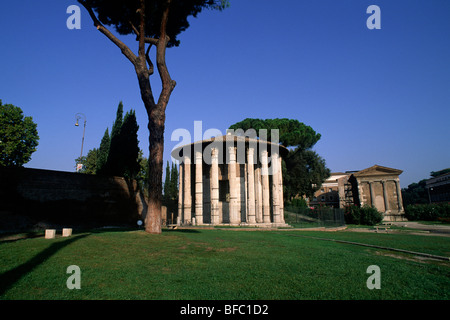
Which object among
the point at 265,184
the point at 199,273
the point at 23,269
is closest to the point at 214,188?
the point at 265,184

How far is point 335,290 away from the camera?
4.36 meters

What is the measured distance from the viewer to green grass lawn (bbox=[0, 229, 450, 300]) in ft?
13.7

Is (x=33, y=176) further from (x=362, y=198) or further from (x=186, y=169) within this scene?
(x=362, y=198)

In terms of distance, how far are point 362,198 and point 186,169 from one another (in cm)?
3181

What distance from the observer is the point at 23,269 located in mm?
5090

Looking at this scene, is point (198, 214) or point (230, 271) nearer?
point (230, 271)

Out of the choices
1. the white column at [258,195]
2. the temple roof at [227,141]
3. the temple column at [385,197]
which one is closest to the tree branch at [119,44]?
the temple roof at [227,141]

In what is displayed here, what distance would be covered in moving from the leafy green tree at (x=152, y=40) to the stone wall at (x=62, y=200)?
5.62 meters

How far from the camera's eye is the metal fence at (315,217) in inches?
941

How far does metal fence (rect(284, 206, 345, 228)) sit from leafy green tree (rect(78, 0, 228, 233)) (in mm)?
16285

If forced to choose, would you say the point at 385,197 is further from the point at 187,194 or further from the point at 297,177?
the point at 187,194

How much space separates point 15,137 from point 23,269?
27.8 metres
